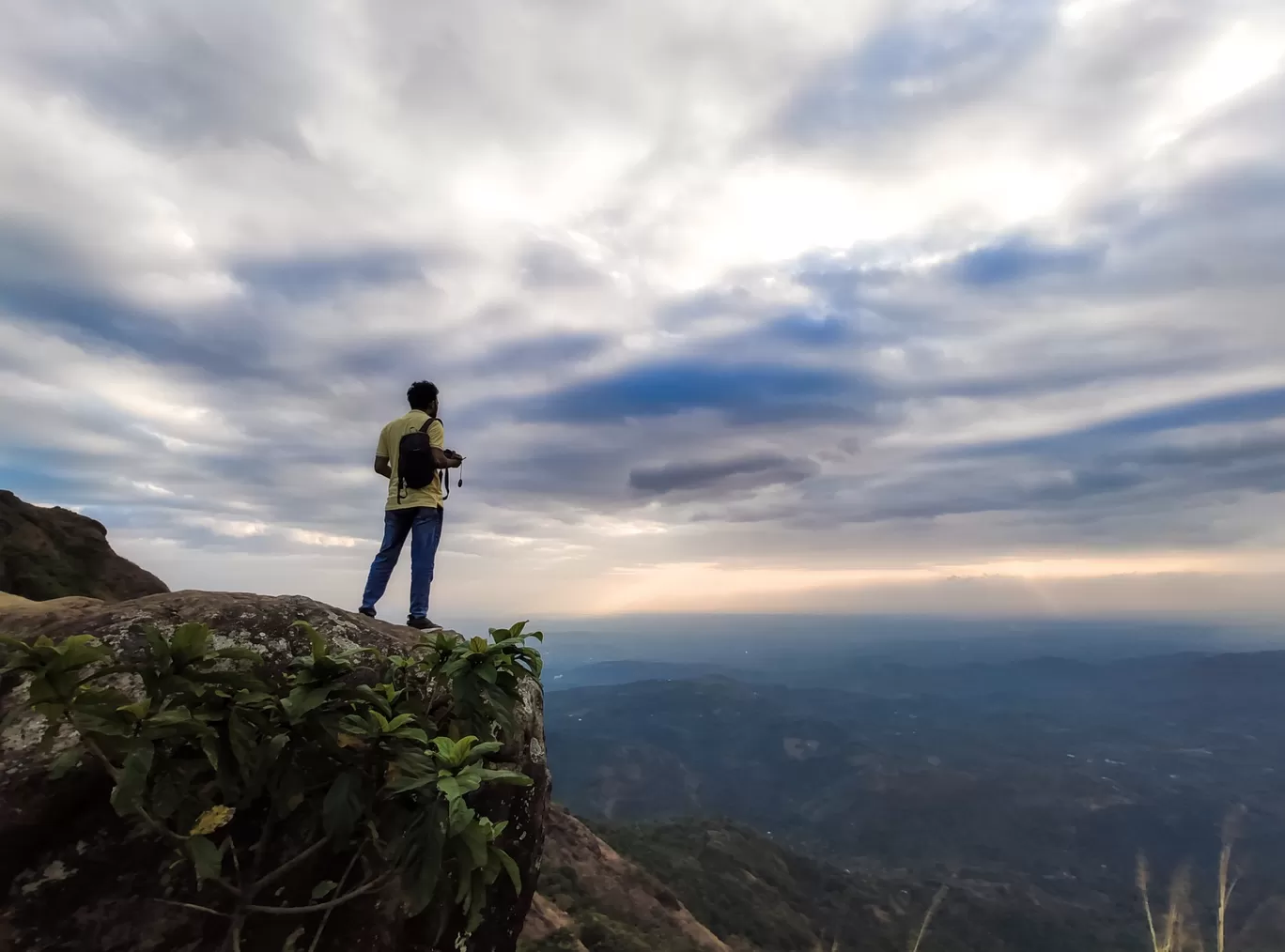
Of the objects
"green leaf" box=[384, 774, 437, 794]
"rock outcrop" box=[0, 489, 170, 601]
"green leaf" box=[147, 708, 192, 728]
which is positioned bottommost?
"green leaf" box=[384, 774, 437, 794]

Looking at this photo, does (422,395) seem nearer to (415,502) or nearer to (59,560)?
(415,502)

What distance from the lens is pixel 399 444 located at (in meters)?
10.1

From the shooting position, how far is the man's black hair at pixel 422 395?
10602 mm

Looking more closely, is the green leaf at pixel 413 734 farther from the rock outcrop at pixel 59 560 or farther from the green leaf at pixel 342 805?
the rock outcrop at pixel 59 560

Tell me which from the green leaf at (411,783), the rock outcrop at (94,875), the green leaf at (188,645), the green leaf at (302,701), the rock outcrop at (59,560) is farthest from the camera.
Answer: the rock outcrop at (59,560)

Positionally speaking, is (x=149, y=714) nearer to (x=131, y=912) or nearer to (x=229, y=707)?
(x=229, y=707)

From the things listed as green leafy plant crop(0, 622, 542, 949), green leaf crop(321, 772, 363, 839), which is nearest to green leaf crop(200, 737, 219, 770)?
green leafy plant crop(0, 622, 542, 949)

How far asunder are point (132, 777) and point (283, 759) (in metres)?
0.95

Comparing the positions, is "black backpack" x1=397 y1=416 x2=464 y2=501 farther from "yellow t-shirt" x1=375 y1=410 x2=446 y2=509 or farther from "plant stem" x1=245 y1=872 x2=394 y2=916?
"plant stem" x1=245 y1=872 x2=394 y2=916

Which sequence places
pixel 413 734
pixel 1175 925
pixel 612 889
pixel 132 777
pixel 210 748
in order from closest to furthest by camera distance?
pixel 132 777
pixel 210 748
pixel 413 734
pixel 1175 925
pixel 612 889

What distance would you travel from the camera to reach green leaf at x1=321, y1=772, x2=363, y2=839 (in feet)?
13.4

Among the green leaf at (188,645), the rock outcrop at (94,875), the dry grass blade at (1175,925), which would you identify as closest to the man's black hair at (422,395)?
the rock outcrop at (94,875)

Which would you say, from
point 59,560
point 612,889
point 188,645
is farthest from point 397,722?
point 612,889

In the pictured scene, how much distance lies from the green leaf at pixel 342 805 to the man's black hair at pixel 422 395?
7408 millimetres
